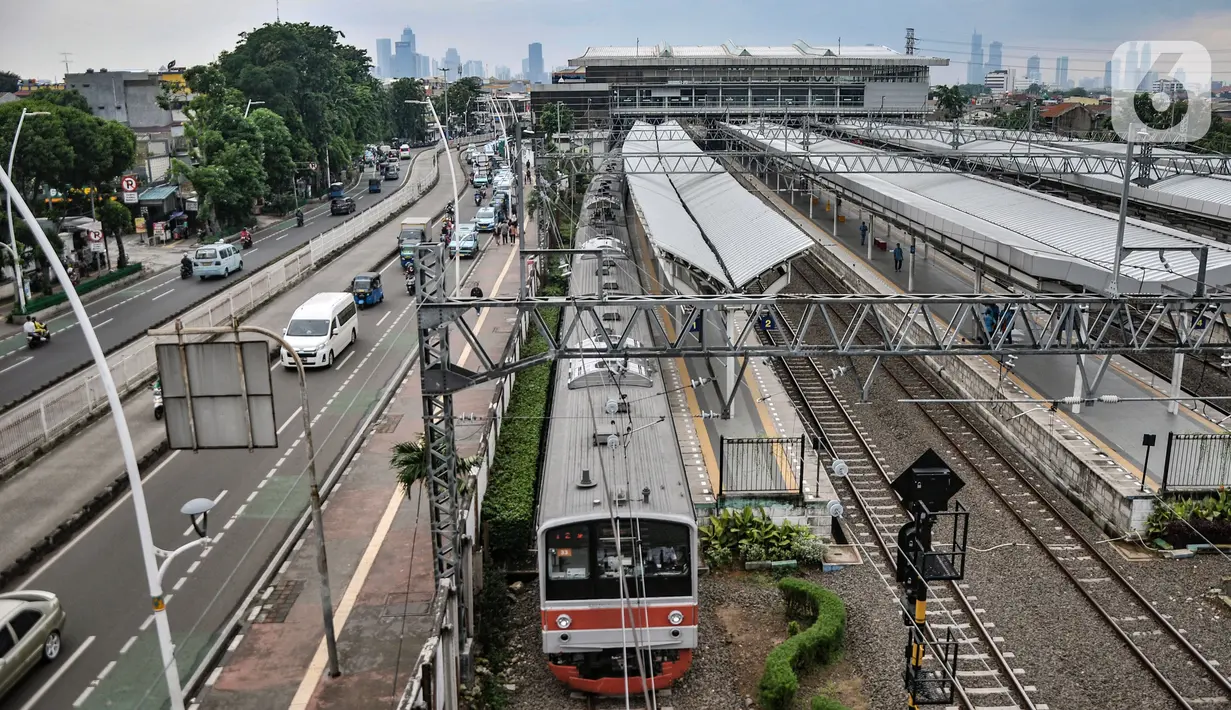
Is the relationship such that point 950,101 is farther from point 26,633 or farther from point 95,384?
point 26,633

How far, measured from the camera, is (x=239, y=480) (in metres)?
20.0

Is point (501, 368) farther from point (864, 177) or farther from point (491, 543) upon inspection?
point (864, 177)

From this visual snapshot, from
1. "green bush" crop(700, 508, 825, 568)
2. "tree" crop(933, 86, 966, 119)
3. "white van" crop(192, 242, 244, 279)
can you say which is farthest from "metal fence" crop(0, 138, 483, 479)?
"tree" crop(933, 86, 966, 119)

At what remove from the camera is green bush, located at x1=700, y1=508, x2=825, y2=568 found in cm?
1648

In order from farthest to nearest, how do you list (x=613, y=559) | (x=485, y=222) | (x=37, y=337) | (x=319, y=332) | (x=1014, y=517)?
(x=485, y=222), (x=37, y=337), (x=319, y=332), (x=1014, y=517), (x=613, y=559)

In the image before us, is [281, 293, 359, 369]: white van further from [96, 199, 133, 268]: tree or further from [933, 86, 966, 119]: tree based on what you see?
[933, 86, 966, 119]: tree

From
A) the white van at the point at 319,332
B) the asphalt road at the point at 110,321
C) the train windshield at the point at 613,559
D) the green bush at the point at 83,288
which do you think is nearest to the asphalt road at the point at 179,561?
the white van at the point at 319,332

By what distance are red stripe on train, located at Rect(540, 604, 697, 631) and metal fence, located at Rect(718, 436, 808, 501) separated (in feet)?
15.8

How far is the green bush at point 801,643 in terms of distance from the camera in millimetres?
12539

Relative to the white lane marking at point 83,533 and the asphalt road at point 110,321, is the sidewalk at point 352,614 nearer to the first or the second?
the white lane marking at point 83,533

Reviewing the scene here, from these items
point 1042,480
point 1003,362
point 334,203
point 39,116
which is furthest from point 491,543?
point 334,203

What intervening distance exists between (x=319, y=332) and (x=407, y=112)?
303 feet

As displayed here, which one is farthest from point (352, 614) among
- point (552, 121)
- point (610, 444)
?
point (552, 121)

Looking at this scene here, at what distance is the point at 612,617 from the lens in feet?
41.4
